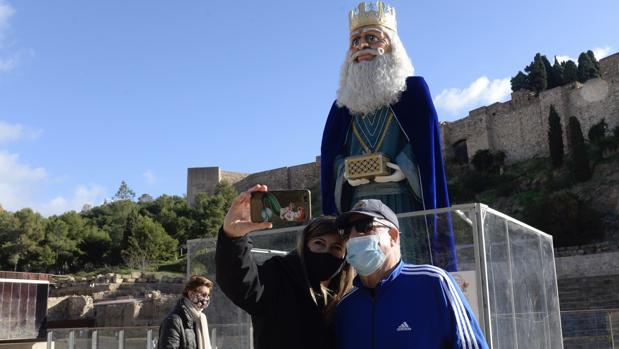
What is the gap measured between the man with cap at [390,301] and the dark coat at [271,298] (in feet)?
0.33

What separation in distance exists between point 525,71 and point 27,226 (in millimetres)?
44348

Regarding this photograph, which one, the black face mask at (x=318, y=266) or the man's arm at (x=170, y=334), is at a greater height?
the black face mask at (x=318, y=266)

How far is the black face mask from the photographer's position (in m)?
2.27

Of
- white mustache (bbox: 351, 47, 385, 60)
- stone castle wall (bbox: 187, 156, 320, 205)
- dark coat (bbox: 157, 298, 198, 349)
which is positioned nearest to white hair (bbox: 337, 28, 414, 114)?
white mustache (bbox: 351, 47, 385, 60)

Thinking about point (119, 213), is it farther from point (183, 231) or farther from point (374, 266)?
point (374, 266)

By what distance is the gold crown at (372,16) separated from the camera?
4805 millimetres

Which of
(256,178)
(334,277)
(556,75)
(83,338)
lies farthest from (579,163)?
(256,178)

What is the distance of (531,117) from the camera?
150ft

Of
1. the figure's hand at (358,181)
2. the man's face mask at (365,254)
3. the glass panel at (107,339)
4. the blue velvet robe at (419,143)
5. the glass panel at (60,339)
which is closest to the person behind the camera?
the man's face mask at (365,254)

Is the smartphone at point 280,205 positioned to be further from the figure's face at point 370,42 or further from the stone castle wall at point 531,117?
the stone castle wall at point 531,117

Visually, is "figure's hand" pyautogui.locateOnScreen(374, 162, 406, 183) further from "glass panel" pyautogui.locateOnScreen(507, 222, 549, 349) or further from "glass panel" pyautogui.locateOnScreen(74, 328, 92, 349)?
"glass panel" pyautogui.locateOnScreen(74, 328, 92, 349)

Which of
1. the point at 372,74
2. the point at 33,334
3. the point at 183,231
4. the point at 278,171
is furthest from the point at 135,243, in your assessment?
the point at 372,74

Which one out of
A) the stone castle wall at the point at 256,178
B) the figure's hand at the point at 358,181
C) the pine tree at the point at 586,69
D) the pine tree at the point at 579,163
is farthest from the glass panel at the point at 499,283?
the stone castle wall at the point at 256,178

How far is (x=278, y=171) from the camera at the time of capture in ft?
214
